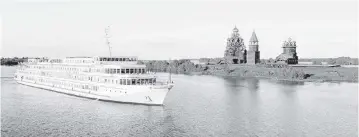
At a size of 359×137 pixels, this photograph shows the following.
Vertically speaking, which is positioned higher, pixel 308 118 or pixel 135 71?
pixel 135 71

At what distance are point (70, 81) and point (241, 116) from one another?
31.6m

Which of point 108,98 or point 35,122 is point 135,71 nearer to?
point 108,98

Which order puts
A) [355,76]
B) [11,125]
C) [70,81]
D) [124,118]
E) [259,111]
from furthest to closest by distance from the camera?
[355,76], [70,81], [259,111], [124,118], [11,125]

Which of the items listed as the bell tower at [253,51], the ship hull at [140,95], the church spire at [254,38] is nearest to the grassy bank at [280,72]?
the bell tower at [253,51]

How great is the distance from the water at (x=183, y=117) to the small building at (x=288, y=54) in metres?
85.4

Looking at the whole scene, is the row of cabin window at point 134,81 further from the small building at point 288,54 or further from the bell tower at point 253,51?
the bell tower at point 253,51

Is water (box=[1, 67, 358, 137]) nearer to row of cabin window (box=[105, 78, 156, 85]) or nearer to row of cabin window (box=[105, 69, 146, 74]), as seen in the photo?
row of cabin window (box=[105, 78, 156, 85])

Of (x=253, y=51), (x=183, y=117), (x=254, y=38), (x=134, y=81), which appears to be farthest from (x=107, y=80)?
(x=254, y=38)

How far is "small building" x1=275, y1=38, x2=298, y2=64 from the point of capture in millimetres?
141925

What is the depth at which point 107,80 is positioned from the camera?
2021 inches

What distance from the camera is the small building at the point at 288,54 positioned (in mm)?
141925

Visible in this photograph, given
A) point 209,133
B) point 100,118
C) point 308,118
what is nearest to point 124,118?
point 100,118

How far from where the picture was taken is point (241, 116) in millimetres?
43062

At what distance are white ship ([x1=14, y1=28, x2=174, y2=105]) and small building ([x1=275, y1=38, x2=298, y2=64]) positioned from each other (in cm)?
9796
